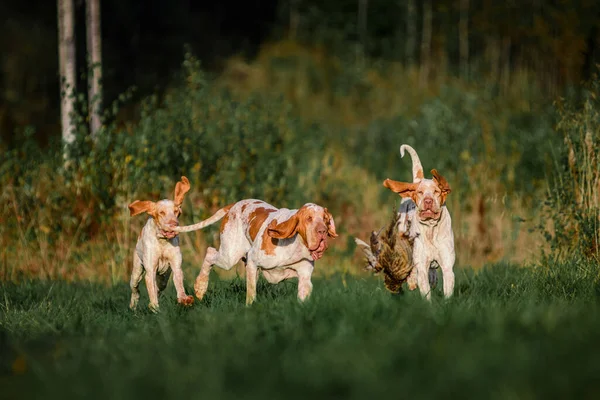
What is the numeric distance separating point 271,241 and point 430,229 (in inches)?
52.9

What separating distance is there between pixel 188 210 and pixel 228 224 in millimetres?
4244

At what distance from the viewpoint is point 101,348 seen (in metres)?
5.62

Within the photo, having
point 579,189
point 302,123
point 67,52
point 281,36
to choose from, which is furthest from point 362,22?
point 579,189

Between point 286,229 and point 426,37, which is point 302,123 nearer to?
point 426,37

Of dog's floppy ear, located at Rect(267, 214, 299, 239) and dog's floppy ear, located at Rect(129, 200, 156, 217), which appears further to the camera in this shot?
dog's floppy ear, located at Rect(129, 200, 156, 217)

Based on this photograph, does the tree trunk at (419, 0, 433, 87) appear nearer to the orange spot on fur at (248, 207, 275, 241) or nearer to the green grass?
the orange spot on fur at (248, 207, 275, 241)

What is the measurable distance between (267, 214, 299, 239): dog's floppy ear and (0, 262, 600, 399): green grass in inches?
21.2

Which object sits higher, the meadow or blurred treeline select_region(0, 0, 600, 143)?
blurred treeline select_region(0, 0, 600, 143)

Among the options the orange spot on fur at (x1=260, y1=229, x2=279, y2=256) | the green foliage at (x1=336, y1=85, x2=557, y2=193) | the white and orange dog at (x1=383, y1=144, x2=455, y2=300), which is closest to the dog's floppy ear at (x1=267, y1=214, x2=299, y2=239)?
the orange spot on fur at (x1=260, y1=229, x2=279, y2=256)

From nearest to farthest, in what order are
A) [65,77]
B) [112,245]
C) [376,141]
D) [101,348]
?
1. [101,348]
2. [112,245]
3. [65,77]
4. [376,141]

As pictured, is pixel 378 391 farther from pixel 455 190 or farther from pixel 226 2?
pixel 226 2

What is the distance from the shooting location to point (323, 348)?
518 cm

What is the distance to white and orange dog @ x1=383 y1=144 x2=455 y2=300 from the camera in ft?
23.0

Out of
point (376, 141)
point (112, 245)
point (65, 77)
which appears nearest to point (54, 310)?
point (112, 245)
